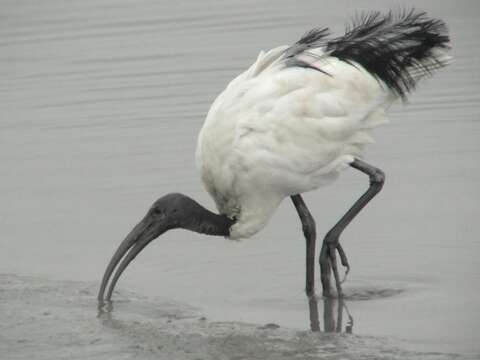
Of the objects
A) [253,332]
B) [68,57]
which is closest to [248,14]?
[68,57]

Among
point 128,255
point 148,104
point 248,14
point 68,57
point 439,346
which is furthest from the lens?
point 248,14

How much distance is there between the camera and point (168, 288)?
9.37 meters

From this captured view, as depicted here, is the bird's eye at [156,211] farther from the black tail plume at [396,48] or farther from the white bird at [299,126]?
the black tail plume at [396,48]

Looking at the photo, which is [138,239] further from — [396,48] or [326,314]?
[396,48]

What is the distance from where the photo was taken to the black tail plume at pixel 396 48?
942 cm

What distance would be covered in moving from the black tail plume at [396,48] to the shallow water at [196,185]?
125 centimetres

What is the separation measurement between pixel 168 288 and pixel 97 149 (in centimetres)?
376

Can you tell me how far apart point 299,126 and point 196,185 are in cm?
256

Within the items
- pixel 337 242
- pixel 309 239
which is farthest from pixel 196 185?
pixel 337 242

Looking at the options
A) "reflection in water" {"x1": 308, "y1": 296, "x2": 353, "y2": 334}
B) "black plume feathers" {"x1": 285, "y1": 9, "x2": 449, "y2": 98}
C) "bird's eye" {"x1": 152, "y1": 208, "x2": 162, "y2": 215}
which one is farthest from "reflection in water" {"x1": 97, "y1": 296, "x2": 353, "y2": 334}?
"black plume feathers" {"x1": 285, "y1": 9, "x2": 449, "y2": 98}

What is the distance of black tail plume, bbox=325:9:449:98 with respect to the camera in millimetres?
9422

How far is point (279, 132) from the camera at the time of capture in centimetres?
905

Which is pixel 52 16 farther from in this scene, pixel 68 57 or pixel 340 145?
pixel 340 145

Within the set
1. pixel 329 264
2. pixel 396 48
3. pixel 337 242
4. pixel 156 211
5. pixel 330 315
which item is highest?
pixel 396 48
